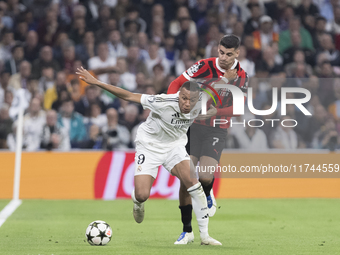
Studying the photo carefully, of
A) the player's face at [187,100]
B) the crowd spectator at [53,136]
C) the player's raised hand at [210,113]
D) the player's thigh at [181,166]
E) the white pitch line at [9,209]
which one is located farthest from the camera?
the crowd spectator at [53,136]

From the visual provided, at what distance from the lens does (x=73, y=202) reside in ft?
38.3

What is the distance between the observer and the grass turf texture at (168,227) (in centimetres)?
645

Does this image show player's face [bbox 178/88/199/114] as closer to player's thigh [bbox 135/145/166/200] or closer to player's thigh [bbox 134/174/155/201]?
player's thigh [bbox 135/145/166/200]

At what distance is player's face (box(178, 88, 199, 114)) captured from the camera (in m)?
6.58

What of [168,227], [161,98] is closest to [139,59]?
[168,227]

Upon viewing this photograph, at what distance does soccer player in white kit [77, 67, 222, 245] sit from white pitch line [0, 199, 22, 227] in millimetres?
3015

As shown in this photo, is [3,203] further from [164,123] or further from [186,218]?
Result: [164,123]

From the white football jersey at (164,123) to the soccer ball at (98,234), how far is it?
1.13m

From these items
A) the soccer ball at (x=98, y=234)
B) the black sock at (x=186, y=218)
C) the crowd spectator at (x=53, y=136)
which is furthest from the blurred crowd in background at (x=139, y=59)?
the soccer ball at (x=98, y=234)

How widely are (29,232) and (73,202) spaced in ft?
12.8

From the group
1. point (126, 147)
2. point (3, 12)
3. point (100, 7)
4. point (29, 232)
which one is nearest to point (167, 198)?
point (126, 147)

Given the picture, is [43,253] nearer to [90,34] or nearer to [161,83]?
[161,83]

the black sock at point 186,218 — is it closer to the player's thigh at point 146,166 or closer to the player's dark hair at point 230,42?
the player's thigh at point 146,166

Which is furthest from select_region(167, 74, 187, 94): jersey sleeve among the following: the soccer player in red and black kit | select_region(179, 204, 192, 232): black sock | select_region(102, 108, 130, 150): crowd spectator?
select_region(102, 108, 130, 150): crowd spectator
